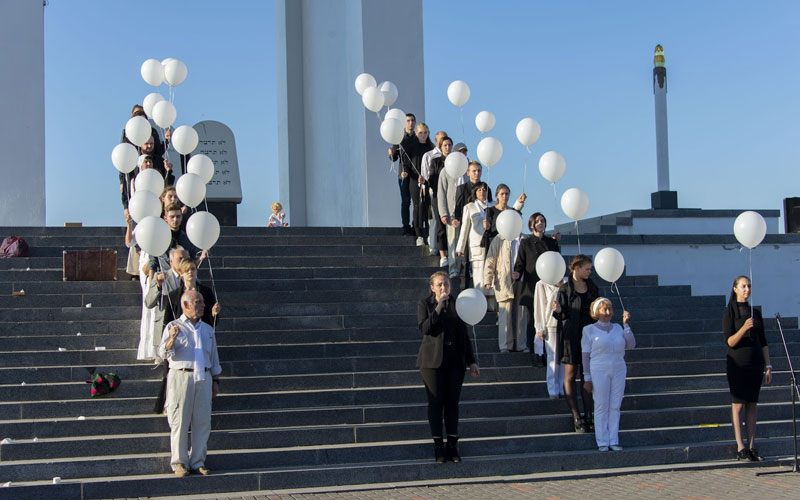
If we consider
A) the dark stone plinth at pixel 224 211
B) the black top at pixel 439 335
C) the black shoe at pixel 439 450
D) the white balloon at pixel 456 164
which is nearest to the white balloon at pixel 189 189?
the black top at pixel 439 335

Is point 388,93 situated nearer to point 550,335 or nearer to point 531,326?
point 531,326

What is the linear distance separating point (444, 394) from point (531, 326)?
8.48 ft

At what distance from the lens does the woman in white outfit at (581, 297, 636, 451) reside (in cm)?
1068

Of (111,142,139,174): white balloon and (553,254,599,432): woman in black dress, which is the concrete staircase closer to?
(553,254,599,432): woman in black dress

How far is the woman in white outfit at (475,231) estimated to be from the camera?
1325cm

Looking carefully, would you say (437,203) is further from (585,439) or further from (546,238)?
(585,439)

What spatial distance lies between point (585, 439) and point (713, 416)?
1736 millimetres

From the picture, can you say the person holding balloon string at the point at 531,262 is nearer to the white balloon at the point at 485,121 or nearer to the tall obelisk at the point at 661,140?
the white balloon at the point at 485,121

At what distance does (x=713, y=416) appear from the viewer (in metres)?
11.8

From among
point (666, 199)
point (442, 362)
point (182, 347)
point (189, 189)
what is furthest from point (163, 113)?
point (666, 199)

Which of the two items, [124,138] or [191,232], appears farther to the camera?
[124,138]

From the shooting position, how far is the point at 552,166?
42.7 ft

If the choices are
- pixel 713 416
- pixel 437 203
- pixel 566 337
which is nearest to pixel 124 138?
pixel 437 203

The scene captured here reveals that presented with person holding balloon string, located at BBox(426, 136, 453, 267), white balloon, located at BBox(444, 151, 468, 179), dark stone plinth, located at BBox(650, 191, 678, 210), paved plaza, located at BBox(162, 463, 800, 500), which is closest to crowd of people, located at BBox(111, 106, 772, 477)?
white balloon, located at BBox(444, 151, 468, 179)
